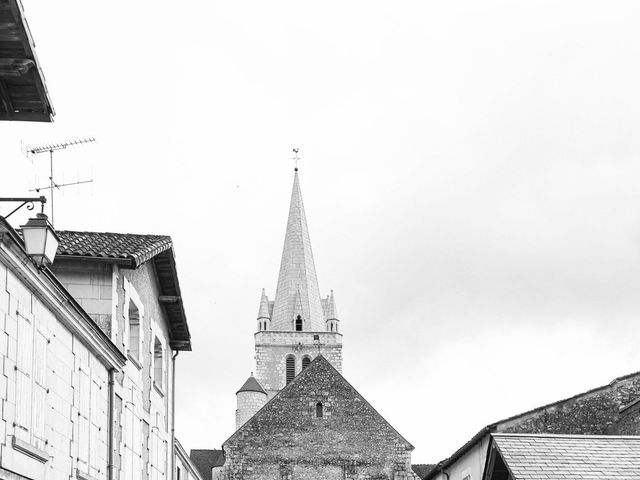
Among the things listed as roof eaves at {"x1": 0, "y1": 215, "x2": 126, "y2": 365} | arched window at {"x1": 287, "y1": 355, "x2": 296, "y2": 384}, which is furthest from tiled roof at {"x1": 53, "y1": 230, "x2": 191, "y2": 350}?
arched window at {"x1": 287, "y1": 355, "x2": 296, "y2": 384}

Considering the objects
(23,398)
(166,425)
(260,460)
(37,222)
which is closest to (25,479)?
(23,398)

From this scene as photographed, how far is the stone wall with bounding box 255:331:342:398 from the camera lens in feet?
315

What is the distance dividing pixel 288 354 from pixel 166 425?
71.3 m

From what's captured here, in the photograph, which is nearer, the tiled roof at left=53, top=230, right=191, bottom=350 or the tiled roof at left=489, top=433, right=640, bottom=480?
the tiled roof at left=53, top=230, right=191, bottom=350

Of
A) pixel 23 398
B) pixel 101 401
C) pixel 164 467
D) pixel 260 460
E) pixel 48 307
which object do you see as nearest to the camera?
pixel 23 398

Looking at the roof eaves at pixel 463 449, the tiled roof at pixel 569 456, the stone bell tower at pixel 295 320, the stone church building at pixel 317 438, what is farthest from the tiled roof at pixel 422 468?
the tiled roof at pixel 569 456

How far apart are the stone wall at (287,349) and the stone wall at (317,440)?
141 feet

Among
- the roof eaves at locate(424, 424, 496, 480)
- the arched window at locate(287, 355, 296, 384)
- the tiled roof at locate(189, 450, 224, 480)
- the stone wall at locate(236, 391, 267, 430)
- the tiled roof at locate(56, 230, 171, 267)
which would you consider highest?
the arched window at locate(287, 355, 296, 384)

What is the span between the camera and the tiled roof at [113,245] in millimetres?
19766

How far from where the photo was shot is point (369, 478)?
50.9 m

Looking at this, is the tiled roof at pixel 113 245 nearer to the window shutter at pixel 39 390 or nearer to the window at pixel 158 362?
the window at pixel 158 362

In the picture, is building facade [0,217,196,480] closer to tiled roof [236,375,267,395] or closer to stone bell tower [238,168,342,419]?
tiled roof [236,375,267,395]

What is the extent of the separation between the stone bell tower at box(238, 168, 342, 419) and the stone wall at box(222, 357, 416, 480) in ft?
132

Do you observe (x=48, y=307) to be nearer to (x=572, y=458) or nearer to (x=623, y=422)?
(x=572, y=458)
